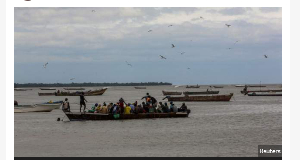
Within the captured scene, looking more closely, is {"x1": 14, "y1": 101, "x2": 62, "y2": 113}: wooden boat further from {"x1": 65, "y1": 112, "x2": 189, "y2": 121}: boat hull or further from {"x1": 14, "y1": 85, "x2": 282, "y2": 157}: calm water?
{"x1": 65, "y1": 112, "x2": 189, "y2": 121}: boat hull

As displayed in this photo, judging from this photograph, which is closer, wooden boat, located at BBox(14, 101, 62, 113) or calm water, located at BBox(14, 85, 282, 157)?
calm water, located at BBox(14, 85, 282, 157)

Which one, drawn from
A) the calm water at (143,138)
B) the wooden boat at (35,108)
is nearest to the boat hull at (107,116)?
the calm water at (143,138)

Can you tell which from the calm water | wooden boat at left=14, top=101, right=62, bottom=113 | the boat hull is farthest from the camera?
wooden boat at left=14, top=101, right=62, bottom=113

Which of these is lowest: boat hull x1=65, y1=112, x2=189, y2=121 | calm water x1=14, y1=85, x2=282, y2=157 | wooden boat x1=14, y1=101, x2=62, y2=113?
calm water x1=14, y1=85, x2=282, y2=157

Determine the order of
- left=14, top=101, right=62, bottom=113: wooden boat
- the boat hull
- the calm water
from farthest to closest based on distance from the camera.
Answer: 1. left=14, top=101, right=62, bottom=113: wooden boat
2. the boat hull
3. the calm water

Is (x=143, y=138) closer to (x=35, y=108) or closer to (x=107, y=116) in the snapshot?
(x=107, y=116)

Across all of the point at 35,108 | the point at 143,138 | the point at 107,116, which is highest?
the point at 35,108

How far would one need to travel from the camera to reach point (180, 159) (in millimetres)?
17828

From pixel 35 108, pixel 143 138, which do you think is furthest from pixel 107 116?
pixel 35 108

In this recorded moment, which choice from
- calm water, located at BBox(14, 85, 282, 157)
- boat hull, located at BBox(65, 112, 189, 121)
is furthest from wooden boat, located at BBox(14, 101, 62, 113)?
boat hull, located at BBox(65, 112, 189, 121)

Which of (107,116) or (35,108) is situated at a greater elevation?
(35,108)
